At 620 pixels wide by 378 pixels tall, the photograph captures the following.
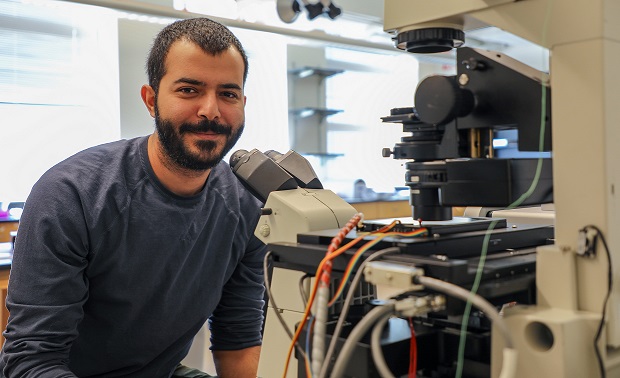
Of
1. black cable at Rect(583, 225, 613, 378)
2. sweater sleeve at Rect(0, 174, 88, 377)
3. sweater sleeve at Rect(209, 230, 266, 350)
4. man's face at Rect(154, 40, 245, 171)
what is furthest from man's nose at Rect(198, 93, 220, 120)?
black cable at Rect(583, 225, 613, 378)

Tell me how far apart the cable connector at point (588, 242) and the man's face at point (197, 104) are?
0.77m

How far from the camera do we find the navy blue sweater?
112cm

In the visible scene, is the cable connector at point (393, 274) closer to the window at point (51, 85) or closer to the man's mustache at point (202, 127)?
the man's mustache at point (202, 127)

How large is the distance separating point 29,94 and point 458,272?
9.81ft

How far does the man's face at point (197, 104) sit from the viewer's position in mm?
1224

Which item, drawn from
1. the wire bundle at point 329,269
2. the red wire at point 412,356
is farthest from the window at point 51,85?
the red wire at point 412,356

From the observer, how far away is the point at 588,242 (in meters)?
0.73

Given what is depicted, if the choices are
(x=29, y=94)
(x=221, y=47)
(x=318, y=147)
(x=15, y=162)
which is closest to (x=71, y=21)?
(x=29, y=94)

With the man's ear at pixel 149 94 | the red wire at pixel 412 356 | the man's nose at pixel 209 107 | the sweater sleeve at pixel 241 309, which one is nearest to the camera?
the red wire at pixel 412 356

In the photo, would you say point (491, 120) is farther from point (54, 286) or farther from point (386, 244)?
point (54, 286)

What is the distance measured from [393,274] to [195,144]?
2.33ft

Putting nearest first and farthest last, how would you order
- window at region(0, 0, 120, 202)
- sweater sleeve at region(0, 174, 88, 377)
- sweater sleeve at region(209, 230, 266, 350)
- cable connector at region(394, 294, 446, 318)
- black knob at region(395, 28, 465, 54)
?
1. cable connector at region(394, 294, 446, 318)
2. black knob at region(395, 28, 465, 54)
3. sweater sleeve at region(0, 174, 88, 377)
4. sweater sleeve at region(209, 230, 266, 350)
5. window at region(0, 0, 120, 202)

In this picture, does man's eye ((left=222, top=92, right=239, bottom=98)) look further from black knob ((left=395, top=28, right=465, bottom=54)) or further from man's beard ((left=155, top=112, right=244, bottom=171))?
black knob ((left=395, top=28, right=465, bottom=54))

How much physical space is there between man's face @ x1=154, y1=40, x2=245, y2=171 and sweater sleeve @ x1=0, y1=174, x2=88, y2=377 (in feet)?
0.80
